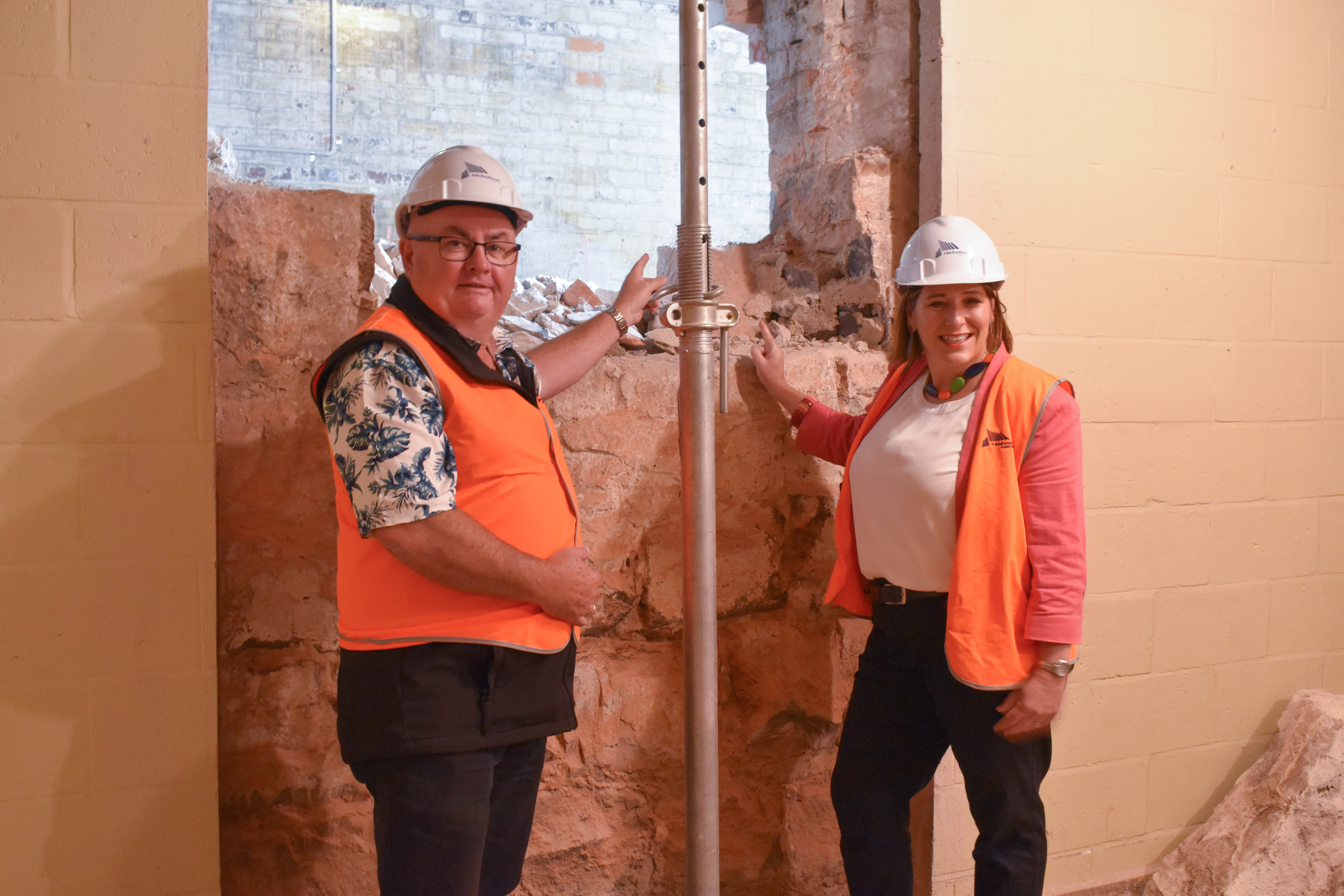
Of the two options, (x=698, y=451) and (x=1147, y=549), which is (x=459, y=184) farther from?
(x=1147, y=549)

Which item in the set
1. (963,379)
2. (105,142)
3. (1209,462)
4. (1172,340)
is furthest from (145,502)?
(1209,462)

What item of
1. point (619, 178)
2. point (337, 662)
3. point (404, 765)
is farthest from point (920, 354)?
point (619, 178)

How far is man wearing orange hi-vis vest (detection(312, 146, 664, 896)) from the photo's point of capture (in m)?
1.40

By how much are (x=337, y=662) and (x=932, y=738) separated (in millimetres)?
1261

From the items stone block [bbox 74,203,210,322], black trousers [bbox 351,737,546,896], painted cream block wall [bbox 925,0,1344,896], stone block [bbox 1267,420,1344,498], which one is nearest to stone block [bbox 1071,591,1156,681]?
painted cream block wall [bbox 925,0,1344,896]

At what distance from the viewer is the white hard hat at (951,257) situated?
71.7 inches

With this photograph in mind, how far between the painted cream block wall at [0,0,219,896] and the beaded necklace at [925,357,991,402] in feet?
4.70

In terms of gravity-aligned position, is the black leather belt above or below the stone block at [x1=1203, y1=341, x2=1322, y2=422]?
below

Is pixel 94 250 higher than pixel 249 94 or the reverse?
the reverse

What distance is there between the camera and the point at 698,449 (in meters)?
1.98

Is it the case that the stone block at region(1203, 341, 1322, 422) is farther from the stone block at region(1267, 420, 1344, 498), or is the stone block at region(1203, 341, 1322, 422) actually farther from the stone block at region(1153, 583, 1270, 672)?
the stone block at region(1153, 583, 1270, 672)

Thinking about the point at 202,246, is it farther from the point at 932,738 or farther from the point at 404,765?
the point at 932,738

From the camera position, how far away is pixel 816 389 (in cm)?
232

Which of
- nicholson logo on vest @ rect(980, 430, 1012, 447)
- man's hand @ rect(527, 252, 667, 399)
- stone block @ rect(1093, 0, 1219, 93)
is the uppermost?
stone block @ rect(1093, 0, 1219, 93)
